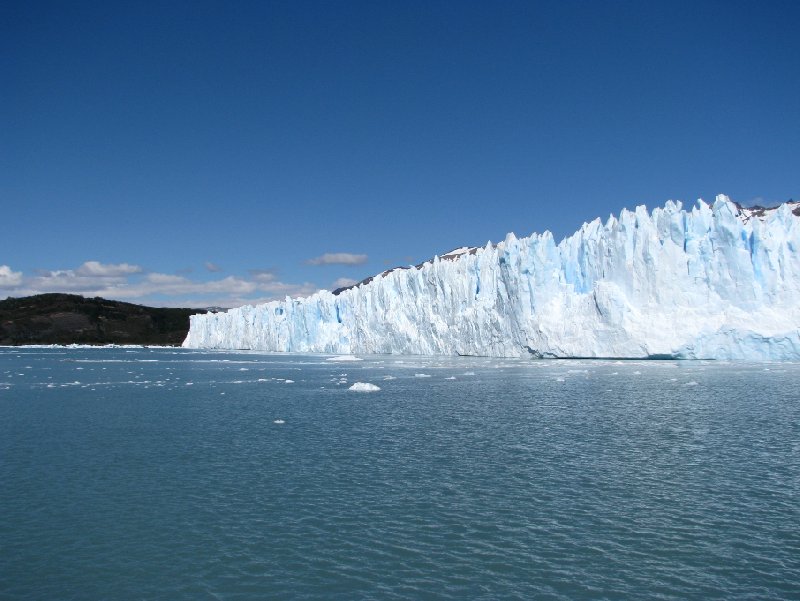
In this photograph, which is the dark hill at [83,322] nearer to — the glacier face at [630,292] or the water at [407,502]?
the glacier face at [630,292]

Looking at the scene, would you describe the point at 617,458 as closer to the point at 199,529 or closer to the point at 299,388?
the point at 199,529

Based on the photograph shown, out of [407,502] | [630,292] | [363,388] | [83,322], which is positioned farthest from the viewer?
[83,322]

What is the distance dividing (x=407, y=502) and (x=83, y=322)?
14203cm

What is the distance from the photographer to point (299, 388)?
2722cm

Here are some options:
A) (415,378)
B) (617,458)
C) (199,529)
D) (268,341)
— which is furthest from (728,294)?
(268,341)

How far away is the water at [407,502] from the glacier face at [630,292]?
1724 cm

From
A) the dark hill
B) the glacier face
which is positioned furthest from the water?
the dark hill

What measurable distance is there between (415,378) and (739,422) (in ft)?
55.9

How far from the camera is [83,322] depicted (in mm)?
136125

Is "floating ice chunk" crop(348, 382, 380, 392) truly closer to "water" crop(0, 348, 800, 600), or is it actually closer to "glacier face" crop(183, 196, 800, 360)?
"water" crop(0, 348, 800, 600)

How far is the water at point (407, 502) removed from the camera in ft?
23.2

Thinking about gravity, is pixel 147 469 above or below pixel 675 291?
below

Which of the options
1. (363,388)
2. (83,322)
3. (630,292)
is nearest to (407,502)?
(363,388)

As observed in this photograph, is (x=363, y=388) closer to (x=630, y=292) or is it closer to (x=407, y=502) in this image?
(x=407, y=502)
